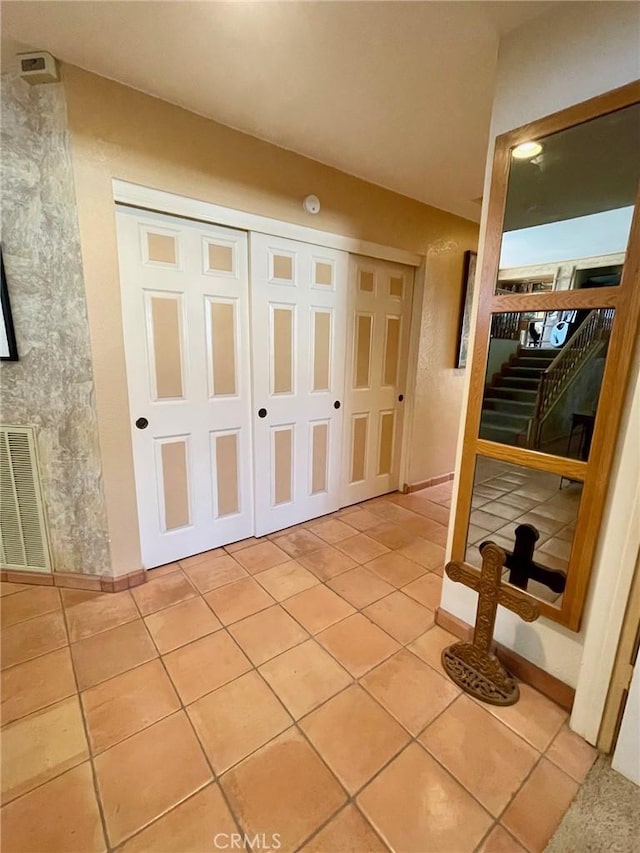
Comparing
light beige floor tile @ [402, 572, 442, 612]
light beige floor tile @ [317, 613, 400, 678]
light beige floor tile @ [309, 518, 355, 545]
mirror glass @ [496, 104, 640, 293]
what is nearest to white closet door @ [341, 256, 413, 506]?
light beige floor tile @ [309, 518, 355, 545]

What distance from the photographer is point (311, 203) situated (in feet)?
7.73

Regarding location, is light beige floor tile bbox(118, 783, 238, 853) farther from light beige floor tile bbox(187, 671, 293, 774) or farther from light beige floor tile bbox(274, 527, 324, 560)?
light beige floor tile bbox(274, 527, 324, 560)

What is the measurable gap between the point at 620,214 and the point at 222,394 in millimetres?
1989

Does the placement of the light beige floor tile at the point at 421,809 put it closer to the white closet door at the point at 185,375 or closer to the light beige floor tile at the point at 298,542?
the light beige floor tile at the point at 298,542

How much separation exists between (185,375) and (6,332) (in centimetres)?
82

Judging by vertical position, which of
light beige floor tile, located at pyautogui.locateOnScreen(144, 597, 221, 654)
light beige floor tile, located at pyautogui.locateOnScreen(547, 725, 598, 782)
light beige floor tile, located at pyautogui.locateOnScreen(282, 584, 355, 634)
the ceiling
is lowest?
light beige floor tile, located at pyautogui.locateOnScreen(144, 597, 221, 654)

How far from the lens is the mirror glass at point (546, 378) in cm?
128

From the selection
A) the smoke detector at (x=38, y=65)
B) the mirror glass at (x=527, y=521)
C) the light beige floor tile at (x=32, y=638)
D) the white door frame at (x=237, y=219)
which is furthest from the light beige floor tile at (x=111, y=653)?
the smoke detector at (x=38, y=65)

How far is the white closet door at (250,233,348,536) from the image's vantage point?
2.38 meters

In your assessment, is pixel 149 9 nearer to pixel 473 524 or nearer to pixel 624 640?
pixel 473 524

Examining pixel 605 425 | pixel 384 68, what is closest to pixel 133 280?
pixel 384 68

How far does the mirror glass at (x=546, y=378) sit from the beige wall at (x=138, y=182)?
1.60 meters

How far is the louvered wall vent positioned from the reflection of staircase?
2.21 m

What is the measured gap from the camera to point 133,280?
1923mm
